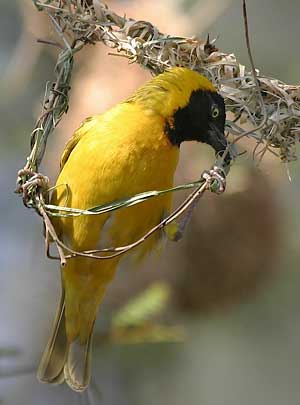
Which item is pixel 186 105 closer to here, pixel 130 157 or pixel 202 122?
pixel 202 122

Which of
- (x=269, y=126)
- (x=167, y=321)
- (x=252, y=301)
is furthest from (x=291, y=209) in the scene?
(x=269, y=126)

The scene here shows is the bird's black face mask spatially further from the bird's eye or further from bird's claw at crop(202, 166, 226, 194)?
bird's claw at crop(202, 166, 226, 194)

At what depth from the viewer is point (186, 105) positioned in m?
1.88

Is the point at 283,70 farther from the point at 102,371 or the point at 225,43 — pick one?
the point at 102,371

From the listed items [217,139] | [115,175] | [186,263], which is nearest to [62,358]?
[115,175]

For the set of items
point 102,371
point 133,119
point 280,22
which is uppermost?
point 133,119

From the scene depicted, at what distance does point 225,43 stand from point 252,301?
3.27 feet

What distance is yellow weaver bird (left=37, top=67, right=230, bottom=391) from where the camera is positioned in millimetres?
1829

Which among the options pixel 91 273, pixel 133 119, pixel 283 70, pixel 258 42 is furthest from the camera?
pixel 258 42

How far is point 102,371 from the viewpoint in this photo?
12.7 feet

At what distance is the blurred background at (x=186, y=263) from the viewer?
8.66 ft

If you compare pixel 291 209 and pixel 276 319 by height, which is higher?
pixel 291 209

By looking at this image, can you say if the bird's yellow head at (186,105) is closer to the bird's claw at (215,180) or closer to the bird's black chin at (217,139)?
the bird's black chin at (217,139)

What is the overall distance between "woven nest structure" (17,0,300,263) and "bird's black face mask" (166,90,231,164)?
34 mm
